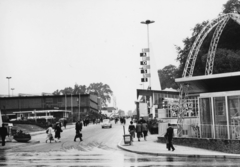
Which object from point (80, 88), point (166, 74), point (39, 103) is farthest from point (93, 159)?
point (80, 88)

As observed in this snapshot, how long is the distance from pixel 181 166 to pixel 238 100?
8.60 meters

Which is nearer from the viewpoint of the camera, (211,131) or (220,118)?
(220,118)

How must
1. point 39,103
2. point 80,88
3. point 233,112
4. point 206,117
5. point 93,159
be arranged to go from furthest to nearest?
point 80,88 → point 39,103 → point 206,117 → point 233,112 → point 93,159

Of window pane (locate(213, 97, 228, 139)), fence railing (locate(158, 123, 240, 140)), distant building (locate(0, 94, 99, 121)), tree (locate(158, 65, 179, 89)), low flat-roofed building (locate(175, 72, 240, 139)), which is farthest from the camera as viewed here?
tree (locate(158, 65, 179, 89))

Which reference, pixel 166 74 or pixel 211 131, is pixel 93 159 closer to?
pixel 211 131

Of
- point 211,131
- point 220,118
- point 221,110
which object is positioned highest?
point 221,110

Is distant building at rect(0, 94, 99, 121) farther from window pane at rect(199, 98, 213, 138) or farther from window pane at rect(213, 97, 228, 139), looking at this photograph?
window pane at rect(213, 97, 228, 139)

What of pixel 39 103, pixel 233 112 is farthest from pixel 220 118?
pixel 39 103

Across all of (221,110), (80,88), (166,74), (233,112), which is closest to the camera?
(233,112)

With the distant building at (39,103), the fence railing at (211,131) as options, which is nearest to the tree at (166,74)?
the distant building at (39,103)

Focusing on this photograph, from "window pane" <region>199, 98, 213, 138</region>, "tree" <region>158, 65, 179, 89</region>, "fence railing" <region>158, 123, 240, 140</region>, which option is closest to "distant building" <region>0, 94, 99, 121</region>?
"tree" <region>158, 65, 179, 89</region>

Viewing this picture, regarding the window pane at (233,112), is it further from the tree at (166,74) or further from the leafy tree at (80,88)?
the leafy tree at (80,88)

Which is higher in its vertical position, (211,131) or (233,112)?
(233,112)

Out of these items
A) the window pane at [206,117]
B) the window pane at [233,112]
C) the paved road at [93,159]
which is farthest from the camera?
the window pane at [206,117]
